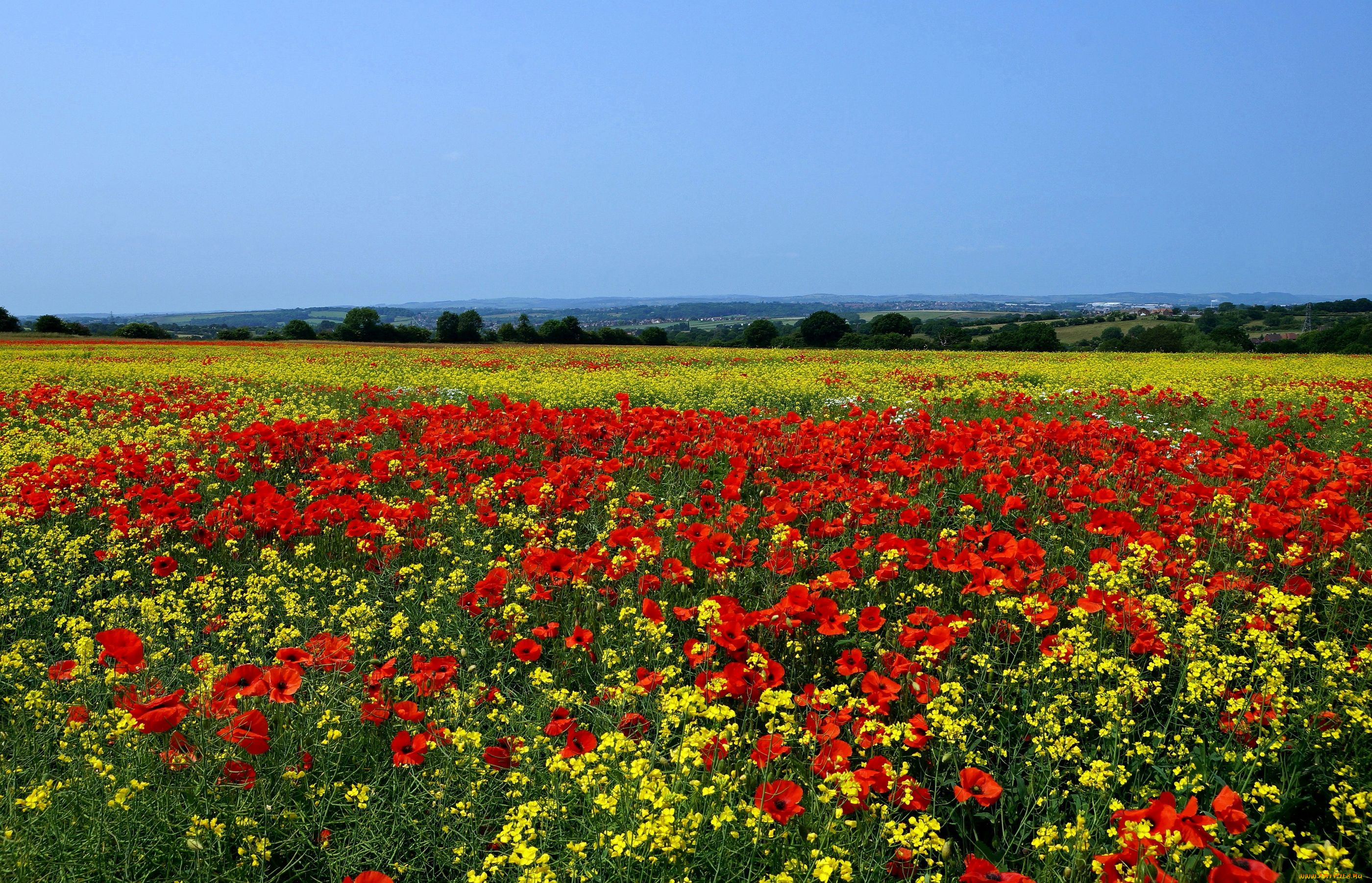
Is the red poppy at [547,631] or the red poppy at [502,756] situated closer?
the red poppy at [502,756]

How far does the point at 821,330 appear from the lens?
55.2 m

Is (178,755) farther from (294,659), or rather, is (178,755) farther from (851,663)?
(851,663)

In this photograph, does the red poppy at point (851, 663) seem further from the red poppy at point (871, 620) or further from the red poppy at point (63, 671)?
the red poppy at point (63, 671)

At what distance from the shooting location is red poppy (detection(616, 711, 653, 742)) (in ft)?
8.32

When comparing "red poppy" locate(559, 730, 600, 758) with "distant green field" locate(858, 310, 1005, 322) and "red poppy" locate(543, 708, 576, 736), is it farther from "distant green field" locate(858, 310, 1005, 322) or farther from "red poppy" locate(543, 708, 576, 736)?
"distant green field" locate(858, 310, 1005, 322)

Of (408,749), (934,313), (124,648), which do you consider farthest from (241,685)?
(934,313)

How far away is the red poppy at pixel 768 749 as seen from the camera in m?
2.15

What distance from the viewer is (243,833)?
212 cm

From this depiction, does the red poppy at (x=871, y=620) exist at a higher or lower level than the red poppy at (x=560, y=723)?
higher

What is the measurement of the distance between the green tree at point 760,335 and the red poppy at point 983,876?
50.3 meters

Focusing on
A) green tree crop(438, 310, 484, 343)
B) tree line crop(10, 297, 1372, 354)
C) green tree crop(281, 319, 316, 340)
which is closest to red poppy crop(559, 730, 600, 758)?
tree line crop(10, 297, 1372, 354)

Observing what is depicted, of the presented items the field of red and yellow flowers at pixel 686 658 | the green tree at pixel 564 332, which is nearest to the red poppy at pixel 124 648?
the field of red and yellow flowers at pixel 686 658

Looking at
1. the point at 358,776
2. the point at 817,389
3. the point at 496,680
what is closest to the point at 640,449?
the point at 496,680

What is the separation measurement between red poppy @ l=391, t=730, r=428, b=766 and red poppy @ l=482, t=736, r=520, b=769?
7.4 inches
